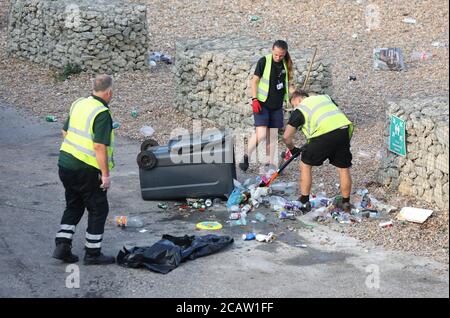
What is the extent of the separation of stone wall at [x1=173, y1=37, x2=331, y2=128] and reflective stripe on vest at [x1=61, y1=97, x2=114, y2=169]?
202 inches

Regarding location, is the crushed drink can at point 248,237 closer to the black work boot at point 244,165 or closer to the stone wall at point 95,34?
the black work boot at point 244,165

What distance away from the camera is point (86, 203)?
849 centimetres

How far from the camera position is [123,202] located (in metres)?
10.6

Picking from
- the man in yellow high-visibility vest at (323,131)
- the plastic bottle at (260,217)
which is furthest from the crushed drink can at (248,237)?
the man in yellow high-visibility vest at (323,131)

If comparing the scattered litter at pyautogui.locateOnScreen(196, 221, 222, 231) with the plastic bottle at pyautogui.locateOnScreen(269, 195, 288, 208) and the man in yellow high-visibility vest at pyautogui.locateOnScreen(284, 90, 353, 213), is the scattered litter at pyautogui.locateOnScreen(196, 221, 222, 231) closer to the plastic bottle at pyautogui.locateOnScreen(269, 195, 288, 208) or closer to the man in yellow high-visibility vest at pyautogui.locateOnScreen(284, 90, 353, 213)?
the plastic bottle at pyautogui.locateOnScreen(269, 195, 288, 208)

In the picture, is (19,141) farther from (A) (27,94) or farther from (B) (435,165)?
(B) (435,165)

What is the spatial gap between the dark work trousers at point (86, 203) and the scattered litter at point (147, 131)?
5139 millimetres

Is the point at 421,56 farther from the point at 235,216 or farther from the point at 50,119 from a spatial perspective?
the point at 235,216

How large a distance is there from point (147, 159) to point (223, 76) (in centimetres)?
364

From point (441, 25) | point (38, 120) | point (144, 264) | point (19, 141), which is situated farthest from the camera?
point (441, 25)

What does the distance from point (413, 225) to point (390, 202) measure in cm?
85

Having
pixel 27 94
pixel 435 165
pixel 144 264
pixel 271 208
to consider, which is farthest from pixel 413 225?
pixel 27 94

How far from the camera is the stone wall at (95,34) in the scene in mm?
16734

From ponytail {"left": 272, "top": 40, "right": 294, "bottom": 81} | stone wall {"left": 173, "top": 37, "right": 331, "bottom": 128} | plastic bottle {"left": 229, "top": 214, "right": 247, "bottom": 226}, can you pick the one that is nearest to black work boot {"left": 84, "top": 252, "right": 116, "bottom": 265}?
plastic bottle {"left": 229, "top": 214, "right": 247, "bottom": 226}
